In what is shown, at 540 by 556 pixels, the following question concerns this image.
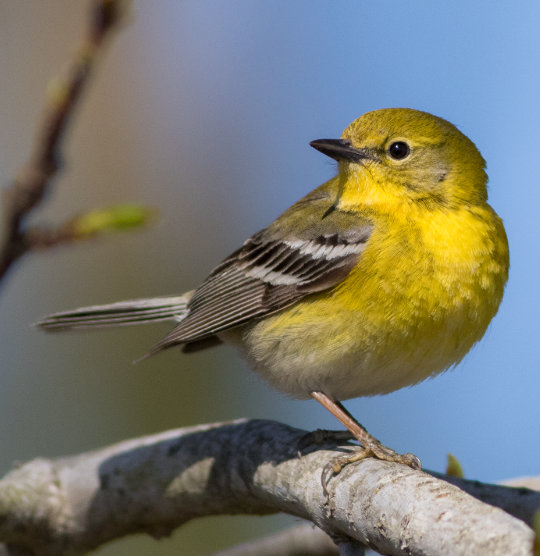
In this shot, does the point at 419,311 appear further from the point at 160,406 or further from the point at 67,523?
the point at 160,406

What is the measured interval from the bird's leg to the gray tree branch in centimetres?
11

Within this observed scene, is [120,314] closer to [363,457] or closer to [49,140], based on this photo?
[363,457]

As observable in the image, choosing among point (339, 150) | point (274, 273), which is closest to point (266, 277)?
point (274, 273)

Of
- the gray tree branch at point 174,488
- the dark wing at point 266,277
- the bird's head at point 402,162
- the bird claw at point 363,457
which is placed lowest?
the gray tree branch at point 174,488

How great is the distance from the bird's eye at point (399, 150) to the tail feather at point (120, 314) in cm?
183

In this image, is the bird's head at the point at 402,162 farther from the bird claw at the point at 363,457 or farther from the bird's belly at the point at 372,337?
the bird claw at the point at 363,457

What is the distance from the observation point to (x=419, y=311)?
4.05 metres

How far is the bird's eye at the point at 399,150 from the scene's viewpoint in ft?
15.3

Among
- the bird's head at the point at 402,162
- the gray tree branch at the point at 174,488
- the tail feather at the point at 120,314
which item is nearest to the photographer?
the gray tree branch at the point at 174,488

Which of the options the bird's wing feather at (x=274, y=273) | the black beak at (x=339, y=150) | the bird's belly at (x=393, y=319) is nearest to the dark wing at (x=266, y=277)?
the bird's wing feather at (x=274, y=273)

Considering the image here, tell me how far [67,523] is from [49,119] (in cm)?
343

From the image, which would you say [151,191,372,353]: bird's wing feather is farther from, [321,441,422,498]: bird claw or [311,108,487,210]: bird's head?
[321,441,422,498]: bird claw

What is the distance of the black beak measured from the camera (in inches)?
179

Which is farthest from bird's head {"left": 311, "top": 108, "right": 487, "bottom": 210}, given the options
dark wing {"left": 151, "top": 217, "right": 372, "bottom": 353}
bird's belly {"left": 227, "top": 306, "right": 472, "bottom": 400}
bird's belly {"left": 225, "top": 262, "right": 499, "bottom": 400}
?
bird's belly {"left": 227, "top": 306, "right": 472, "bottom": 400}
